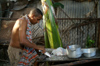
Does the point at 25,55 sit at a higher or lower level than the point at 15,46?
lower

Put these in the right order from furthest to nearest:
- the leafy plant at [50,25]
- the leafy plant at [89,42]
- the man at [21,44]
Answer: the leafy plant at [89,42] < the leafy plant at [50,25] < the man at [21,44]

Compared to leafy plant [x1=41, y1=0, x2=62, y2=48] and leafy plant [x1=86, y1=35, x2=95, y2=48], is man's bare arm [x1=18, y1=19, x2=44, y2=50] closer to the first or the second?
leafy plant [x1=41, y1=0, x2=62, y2=48]

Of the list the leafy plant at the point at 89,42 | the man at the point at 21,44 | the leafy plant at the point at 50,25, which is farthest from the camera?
the leafy plant at the point at 89,42

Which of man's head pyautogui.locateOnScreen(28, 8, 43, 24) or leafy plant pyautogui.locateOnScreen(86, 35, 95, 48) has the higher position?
man's head pyautogui.locateOnScreen(28, 8, 43, 24)

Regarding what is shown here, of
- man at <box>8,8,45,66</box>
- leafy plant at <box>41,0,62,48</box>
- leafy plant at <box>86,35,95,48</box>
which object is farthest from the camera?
leafy plant at <box>86,35,95,48</box>

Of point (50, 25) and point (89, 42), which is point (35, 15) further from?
point (89, 42)

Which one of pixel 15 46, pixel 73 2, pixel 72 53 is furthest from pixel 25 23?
pixel 73 2

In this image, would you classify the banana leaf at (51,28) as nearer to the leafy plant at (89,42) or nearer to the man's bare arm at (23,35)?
the man's bare arm at (23,35)

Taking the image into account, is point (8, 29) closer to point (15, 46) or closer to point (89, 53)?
point (15, 46)

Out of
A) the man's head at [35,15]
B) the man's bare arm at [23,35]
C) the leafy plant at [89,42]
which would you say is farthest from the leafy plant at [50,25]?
the leafy plant at [89,42]

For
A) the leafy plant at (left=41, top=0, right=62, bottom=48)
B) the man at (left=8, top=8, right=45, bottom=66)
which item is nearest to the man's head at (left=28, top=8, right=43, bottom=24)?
the man at (left=8, top=8, right=45, bottom=66)

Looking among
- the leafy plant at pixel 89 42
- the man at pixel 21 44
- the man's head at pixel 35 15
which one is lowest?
the leafy plant at pixel 89 42

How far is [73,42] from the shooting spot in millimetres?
5023

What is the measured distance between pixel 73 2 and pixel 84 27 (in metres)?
1.38
